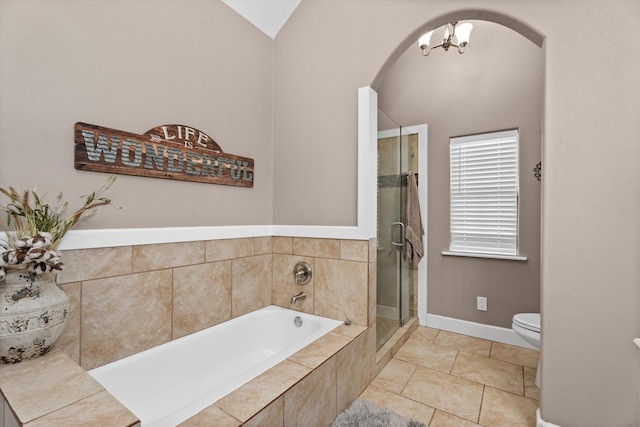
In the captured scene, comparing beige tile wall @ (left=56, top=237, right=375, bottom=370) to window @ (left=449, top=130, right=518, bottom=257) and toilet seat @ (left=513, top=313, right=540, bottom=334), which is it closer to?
toilet seat @ (left=513, top=313, right=540, bottom=334)

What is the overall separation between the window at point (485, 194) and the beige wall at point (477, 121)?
0.07 metres

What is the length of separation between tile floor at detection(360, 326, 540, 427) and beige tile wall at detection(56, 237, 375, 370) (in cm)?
47

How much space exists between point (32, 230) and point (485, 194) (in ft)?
10.2

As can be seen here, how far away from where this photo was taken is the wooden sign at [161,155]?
1.45 m

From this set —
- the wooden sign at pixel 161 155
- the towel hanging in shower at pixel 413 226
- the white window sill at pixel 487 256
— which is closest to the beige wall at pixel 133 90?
the wooden sign at pixel 161 155

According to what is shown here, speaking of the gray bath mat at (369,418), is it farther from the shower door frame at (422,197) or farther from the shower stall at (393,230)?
the shower door frame at (422,197)

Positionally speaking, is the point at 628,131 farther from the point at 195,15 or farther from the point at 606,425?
the point at 195,15

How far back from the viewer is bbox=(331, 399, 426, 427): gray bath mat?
160cm

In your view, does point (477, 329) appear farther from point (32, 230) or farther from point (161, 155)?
point (32, 230)

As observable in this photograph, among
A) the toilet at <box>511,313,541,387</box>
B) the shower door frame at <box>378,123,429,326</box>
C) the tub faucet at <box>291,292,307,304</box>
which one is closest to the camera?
the toilet at <box>511,313,541,387</box>

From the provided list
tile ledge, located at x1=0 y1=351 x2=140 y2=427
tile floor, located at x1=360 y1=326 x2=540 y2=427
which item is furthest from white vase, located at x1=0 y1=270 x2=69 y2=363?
tile floor, located at x1=360 y1=326 x2=540 y2=427

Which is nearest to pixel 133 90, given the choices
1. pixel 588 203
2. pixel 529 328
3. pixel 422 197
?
pixel 588 203

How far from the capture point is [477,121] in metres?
2.77

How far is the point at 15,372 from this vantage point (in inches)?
43.8
